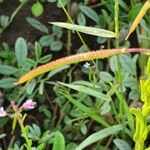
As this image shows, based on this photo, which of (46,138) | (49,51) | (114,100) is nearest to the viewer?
(46,138)

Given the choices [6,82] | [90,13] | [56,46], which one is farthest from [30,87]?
[90,13]

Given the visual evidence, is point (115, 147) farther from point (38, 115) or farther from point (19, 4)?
point (19, 4)

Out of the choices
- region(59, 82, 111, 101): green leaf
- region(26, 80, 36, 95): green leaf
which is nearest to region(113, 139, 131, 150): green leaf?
region(59, 82, 111, 101): green leaf

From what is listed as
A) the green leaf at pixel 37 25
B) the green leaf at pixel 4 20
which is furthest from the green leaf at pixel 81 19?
the green leaf at pixel 4 20

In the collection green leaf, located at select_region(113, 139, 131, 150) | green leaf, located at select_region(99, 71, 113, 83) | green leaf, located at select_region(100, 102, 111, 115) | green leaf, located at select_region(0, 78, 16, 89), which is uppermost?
green leaf, located at select_region(99, 71, 113, 83)

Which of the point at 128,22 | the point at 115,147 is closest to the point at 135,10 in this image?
the point at 128,22

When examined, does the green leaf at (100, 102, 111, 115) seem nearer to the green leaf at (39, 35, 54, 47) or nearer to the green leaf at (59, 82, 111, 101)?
the green leaf at (59, 82, 111, 101)

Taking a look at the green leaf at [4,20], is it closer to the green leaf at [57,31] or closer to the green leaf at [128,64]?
the green leaf at [57,31]
